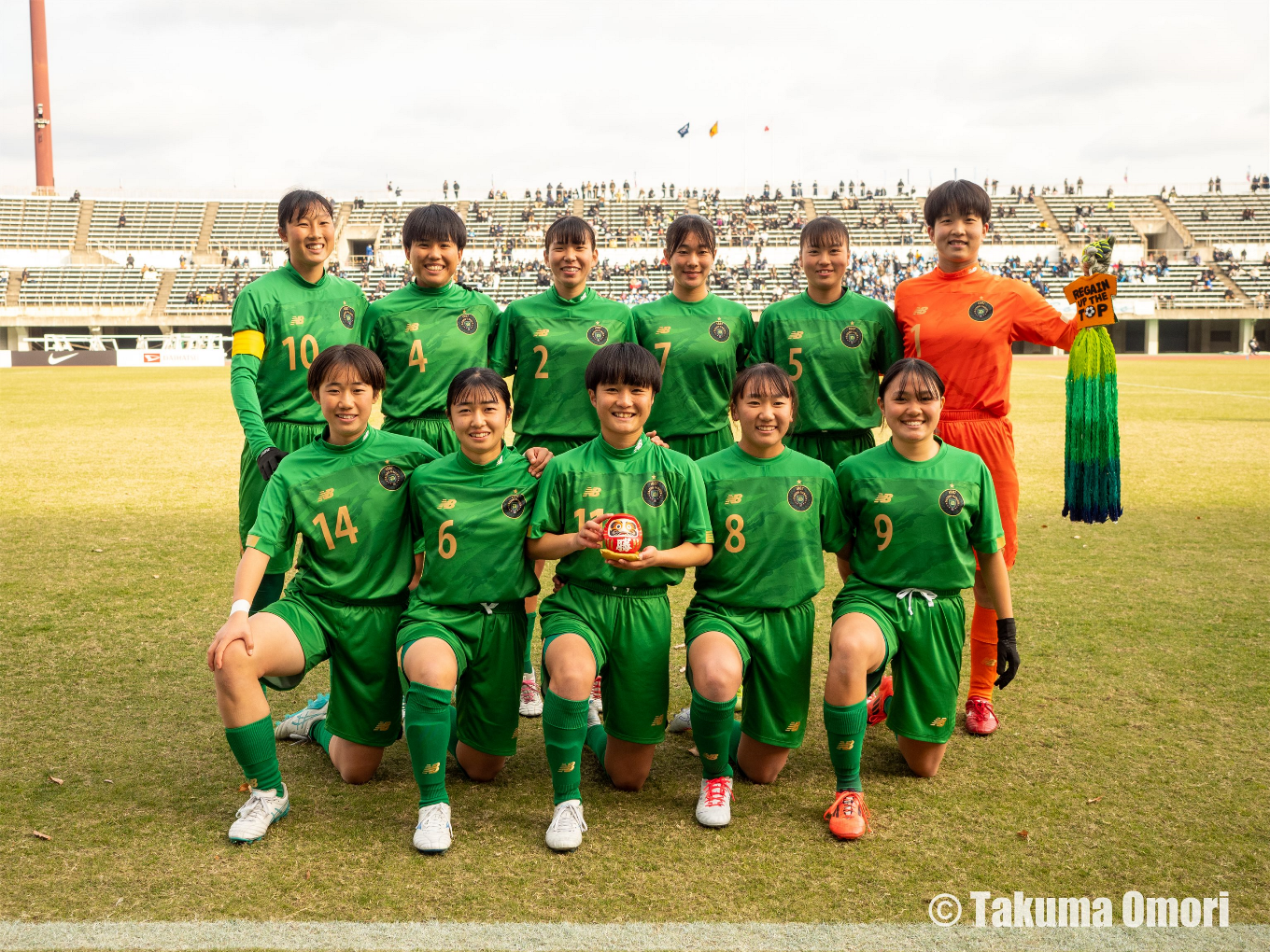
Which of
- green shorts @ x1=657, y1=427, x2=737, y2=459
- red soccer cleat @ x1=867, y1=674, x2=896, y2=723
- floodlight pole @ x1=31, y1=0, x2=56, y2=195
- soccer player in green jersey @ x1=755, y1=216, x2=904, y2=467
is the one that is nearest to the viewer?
red soccer cleat @ x1=867, y1=674, x2=896, y2=723

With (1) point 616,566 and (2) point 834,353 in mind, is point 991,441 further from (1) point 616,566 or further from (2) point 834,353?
(1) point 616,566

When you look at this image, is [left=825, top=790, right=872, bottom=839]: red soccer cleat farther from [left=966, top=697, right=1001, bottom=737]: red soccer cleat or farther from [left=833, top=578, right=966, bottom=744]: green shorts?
[left=966, top=697, right=1001, bottom=737]: red soccer cleat

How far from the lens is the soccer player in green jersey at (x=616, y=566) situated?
3.52 meters

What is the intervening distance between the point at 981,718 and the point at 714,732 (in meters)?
1.40

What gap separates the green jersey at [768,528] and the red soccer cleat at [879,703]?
947mm

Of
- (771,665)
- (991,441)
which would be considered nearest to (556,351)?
(771,665)

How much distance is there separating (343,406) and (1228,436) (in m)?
13.9

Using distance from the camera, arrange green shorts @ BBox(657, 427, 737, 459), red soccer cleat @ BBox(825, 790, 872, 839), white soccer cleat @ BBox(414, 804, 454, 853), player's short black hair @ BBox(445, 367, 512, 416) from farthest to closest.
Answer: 1. green shorts @ BBox(657, 427, 737, 459)
2. player's short black hair @ BBox(445, 367, 512, 416)
3. red soccer cleat @ BBox(825, 790, 872, 839)
4. white soccer cleat @ BBox(414, 804, 454, 853)

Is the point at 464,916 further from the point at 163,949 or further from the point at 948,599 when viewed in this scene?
the point at 948,599

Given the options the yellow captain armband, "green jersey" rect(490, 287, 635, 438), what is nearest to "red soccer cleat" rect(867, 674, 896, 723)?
"green jersey" rect(490, 287, 635, 438)

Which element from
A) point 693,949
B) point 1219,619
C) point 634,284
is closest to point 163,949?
point 693,949

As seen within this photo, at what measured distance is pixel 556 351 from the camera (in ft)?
14.5

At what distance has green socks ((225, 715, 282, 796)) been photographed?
3225mm

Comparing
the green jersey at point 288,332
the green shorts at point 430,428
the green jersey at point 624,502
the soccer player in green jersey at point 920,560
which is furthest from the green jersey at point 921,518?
the green jersey at point 288,332
